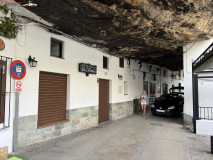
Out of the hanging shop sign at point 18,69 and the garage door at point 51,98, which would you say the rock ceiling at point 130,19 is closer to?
the hanging shop sign at point 18,69

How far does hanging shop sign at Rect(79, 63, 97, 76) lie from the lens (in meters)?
6.81

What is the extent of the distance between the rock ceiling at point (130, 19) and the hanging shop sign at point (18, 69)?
159 cm

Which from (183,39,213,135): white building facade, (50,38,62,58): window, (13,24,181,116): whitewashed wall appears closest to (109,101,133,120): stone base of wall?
(13,24,181,116): whitewashed wall

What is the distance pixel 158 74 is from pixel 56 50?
13.2 m

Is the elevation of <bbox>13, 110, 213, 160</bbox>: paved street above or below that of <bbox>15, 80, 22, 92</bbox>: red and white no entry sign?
below

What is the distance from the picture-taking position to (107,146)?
16.7 feet

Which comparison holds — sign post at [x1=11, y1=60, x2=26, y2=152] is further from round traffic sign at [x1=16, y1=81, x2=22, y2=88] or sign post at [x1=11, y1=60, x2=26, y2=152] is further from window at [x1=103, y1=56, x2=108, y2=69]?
window at [x1=103, y1=56, x2=108, y2=69]

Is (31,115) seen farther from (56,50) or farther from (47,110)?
(56,50)

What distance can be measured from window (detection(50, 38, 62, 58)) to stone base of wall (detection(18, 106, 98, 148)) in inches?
90.3

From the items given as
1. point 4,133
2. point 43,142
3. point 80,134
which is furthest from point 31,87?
point 80,134

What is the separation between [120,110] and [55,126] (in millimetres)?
5287

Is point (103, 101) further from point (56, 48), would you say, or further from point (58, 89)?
point (56, 48)

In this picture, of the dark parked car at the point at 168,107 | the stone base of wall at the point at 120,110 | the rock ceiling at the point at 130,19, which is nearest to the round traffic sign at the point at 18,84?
the rock ceiling at the point at 130,19

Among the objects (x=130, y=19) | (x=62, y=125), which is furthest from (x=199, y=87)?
(x=62, y=125)
